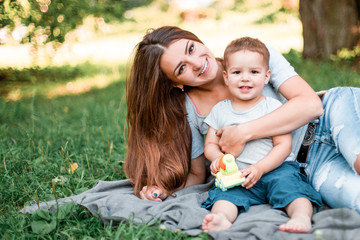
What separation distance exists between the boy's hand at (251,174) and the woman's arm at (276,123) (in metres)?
0.17

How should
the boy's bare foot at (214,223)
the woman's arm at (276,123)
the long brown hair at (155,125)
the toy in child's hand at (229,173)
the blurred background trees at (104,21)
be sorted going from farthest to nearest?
the blurred background trees at (104,21)
the long brown hair at (155,125)
the woman's arm at (276,123)
the toy in child's hand at (229,173)
the boy's bare foot at (214,223)

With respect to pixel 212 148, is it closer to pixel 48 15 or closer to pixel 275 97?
pixel 275 97

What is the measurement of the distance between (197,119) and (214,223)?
0.96 metres

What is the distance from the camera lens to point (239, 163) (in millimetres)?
2383

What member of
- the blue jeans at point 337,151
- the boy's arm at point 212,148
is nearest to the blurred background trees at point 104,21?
the boy's arm at point 212,148

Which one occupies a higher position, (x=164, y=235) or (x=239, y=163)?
(x=239, y=163)

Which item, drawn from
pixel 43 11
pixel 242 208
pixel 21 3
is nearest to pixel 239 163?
pixel 242 208

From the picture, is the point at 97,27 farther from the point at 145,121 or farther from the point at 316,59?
the point at 145,121

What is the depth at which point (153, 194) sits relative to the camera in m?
2.59

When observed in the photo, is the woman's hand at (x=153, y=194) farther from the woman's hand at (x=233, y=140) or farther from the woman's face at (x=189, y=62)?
the woman's face at (x=189, y=62)

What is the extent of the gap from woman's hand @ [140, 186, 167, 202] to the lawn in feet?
1.37

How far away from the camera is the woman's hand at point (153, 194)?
8.46 ft

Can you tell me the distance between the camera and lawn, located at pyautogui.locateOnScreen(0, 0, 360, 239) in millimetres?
2225

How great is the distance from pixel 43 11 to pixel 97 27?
115 cm
